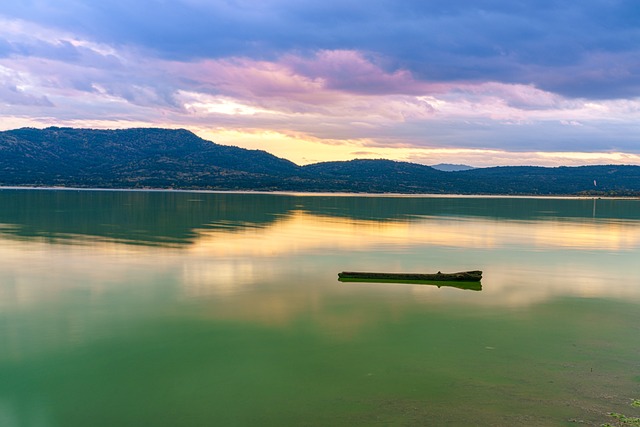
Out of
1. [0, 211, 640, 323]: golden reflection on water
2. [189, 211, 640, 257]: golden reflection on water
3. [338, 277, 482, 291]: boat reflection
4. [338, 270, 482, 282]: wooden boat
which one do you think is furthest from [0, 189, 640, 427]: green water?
[189, 211, 640, 257]: golden reflection on water

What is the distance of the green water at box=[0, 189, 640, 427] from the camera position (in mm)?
13641

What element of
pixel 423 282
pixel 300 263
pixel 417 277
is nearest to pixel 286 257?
pixel 300 263

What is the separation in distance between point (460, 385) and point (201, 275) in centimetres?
2001

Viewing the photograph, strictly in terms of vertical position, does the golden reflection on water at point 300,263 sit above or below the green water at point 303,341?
above

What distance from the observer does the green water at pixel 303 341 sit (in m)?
13.6

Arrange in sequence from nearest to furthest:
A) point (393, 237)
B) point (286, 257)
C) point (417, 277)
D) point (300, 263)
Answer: point (417, 277), point (300, 263), point (286, 257), point (393, 237)

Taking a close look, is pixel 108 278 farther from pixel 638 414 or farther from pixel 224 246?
pixel 638 414

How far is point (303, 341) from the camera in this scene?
19.2m

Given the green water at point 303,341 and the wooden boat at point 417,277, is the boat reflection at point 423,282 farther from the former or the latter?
the green water at point 303,341

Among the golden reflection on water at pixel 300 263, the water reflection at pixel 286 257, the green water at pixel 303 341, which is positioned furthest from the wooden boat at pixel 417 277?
the golden reflection on water at pixel 300 263

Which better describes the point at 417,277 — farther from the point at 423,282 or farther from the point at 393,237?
the point at 393,237

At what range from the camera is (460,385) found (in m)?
15.2

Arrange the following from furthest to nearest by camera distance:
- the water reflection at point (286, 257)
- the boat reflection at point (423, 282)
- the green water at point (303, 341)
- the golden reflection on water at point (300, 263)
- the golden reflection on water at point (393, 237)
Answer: the golden reflection on water at point (393, 237) → the boat reflection at point (423, 282) → the water reflection at point (286, 257) → the golden reflection on water at point (300, 263) → the green water at point (303, 341)

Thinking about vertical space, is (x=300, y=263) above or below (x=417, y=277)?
below
